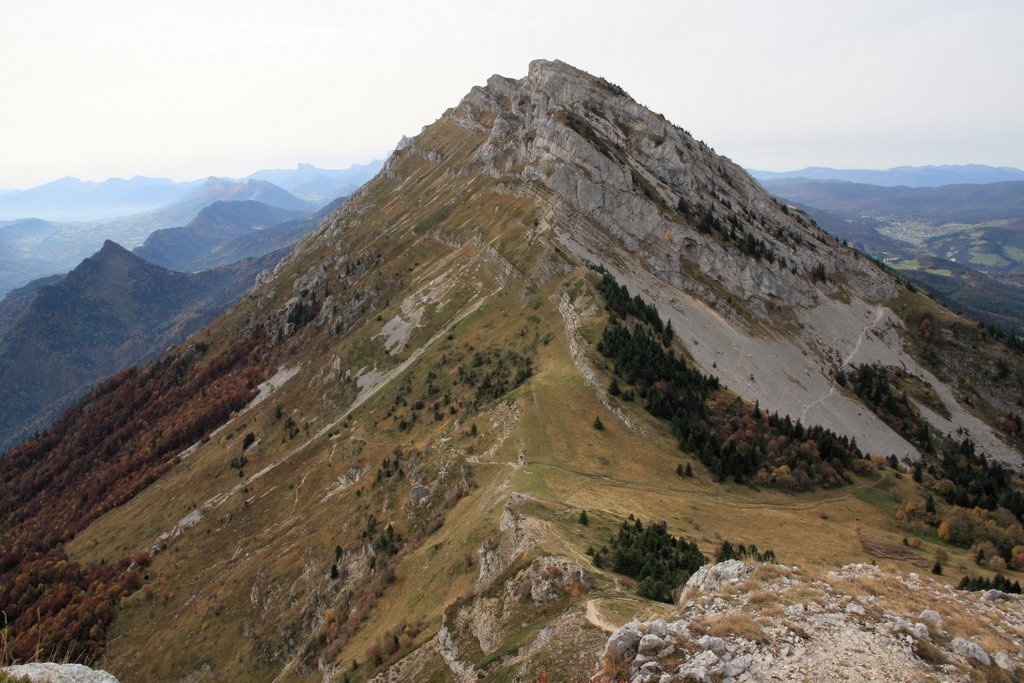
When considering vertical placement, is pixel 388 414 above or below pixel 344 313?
below

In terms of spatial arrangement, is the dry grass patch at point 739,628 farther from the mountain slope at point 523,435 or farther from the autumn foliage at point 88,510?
the autumn foliage at point 88,510

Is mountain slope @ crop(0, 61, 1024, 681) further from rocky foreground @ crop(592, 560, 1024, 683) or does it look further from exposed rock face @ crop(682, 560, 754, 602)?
exposed rock face @ crop(682, 560, 754, 602)

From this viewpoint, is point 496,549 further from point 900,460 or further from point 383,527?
point 900,460

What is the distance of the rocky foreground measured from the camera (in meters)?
21.7

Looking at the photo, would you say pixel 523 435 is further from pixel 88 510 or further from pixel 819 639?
pixel 88 510

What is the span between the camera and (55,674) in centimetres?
1490

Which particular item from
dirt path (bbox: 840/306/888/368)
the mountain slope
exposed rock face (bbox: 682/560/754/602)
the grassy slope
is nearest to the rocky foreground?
exposed rock face (bbox: 682/560/754/602)

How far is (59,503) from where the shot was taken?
17338 cm

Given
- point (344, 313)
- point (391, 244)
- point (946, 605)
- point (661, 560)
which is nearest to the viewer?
point (946, 605)

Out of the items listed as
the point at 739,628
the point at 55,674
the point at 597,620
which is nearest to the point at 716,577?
the point at 597,620

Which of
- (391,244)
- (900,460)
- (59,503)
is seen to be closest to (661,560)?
(900,460)

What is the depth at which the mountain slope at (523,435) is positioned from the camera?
49.0m

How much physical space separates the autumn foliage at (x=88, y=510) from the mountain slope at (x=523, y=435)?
1.27m

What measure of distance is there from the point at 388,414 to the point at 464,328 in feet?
78.9
